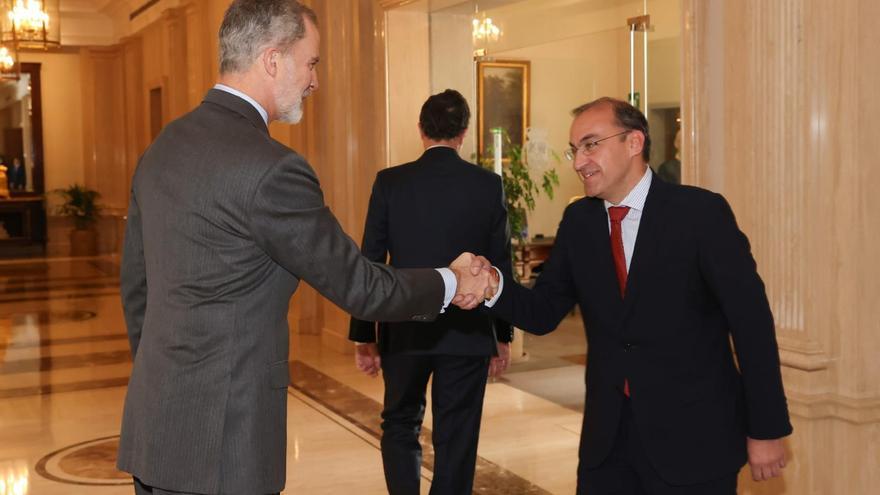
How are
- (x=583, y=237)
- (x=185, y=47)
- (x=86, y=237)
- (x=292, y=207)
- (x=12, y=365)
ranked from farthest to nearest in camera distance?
(x=86, y=237) → (x=185, y=47) → (x=12, y=365) → (x=583, y=237) → (x=292, y=207)

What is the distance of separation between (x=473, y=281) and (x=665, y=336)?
0.58 metres

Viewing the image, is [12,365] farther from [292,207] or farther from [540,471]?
[292,207]

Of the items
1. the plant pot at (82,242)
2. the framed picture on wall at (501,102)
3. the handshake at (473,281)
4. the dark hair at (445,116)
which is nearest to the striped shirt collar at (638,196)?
the handshake at (473,281)

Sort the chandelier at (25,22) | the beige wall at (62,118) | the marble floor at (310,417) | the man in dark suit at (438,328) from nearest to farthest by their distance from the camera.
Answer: the man in dark suit at (438,328), the marble floor at (310,417), the chandelier at (25,22), the beige wall at (62,118)

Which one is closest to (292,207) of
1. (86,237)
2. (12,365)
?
(12,365)

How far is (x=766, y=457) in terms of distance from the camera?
2.79 metres

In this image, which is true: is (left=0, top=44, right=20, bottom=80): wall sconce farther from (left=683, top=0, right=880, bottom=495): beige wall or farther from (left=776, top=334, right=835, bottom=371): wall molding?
(left=776, top=334, right=835, bottom=371): wall molding

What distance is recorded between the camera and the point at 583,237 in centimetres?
307

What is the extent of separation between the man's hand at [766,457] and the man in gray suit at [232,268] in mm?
1081

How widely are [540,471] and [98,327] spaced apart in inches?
280

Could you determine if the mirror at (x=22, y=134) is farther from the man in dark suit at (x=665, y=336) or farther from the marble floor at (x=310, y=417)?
the man in dark suit at (x=665, y=336)

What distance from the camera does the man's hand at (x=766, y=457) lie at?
2.79 metres

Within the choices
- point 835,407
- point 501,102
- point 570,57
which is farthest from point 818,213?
point 501,102

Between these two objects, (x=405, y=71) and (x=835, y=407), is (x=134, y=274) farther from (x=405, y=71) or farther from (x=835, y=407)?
(x=405, y=71)
